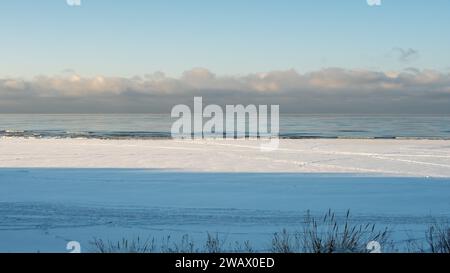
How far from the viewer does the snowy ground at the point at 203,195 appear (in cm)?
879

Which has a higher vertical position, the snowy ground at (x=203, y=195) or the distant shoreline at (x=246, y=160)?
the distant shoreline at (x=246, y=160)

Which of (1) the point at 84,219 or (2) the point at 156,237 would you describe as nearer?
(2) the point at 156,237

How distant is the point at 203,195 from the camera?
1227 cm

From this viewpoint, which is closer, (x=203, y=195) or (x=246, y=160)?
(x=203, y=195)

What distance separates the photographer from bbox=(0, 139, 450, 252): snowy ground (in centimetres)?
879

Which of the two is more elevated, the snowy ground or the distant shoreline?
the distant shoreline

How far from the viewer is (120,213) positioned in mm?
10156

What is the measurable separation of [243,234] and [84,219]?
307cm

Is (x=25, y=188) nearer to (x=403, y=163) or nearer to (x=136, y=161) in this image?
(x=136, y=161)

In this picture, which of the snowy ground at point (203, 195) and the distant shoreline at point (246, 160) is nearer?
the snowy ground at point (203, 195)

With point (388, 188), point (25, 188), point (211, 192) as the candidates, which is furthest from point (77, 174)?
point (388, 188)

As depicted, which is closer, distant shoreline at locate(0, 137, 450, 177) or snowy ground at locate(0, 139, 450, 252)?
snowy ground at locate(0, 139, 450, 252)

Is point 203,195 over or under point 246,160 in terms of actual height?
under
